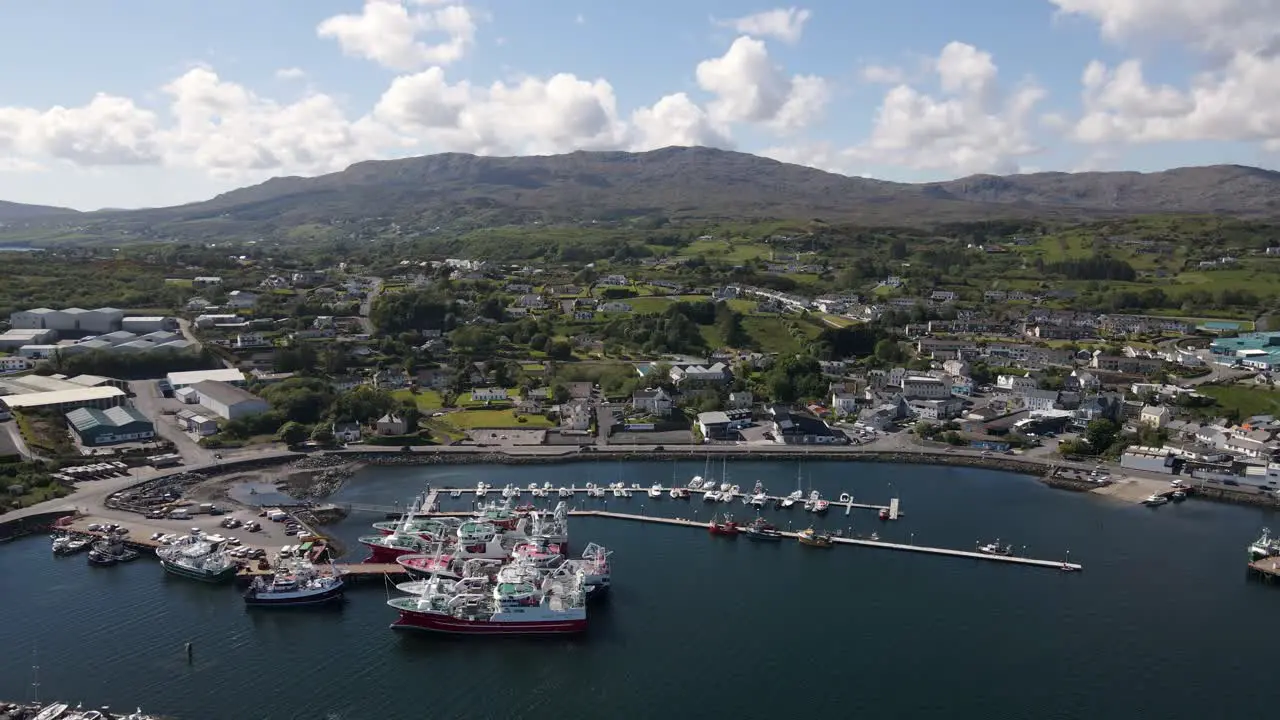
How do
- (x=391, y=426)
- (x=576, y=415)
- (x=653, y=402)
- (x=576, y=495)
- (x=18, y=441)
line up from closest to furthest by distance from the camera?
(x=576, y=495) → (x=18, y=441) → (x=391, y=426) → (x=576, y=415) → (x=653, y=402)

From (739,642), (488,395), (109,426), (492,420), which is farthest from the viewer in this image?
(488,395)

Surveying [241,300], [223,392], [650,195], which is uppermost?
[650,195]

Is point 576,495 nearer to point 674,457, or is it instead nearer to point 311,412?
point 674,457

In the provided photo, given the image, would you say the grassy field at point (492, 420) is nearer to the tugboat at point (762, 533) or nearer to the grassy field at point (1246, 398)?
the tugboat at point (762, 533)

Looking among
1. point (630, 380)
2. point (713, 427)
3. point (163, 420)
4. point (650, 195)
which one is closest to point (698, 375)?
point (630, 380)

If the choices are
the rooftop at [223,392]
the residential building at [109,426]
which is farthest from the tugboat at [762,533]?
the residential building at [109,426]

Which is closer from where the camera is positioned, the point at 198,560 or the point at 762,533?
the point at 198,560

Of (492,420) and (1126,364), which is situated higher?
(1126,364)

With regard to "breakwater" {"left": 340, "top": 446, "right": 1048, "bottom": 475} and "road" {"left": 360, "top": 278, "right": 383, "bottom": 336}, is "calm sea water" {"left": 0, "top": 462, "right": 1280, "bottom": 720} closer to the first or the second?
"breakwater" {"left": 340, "top": 446, "right": 1048, "bottom": 475}
